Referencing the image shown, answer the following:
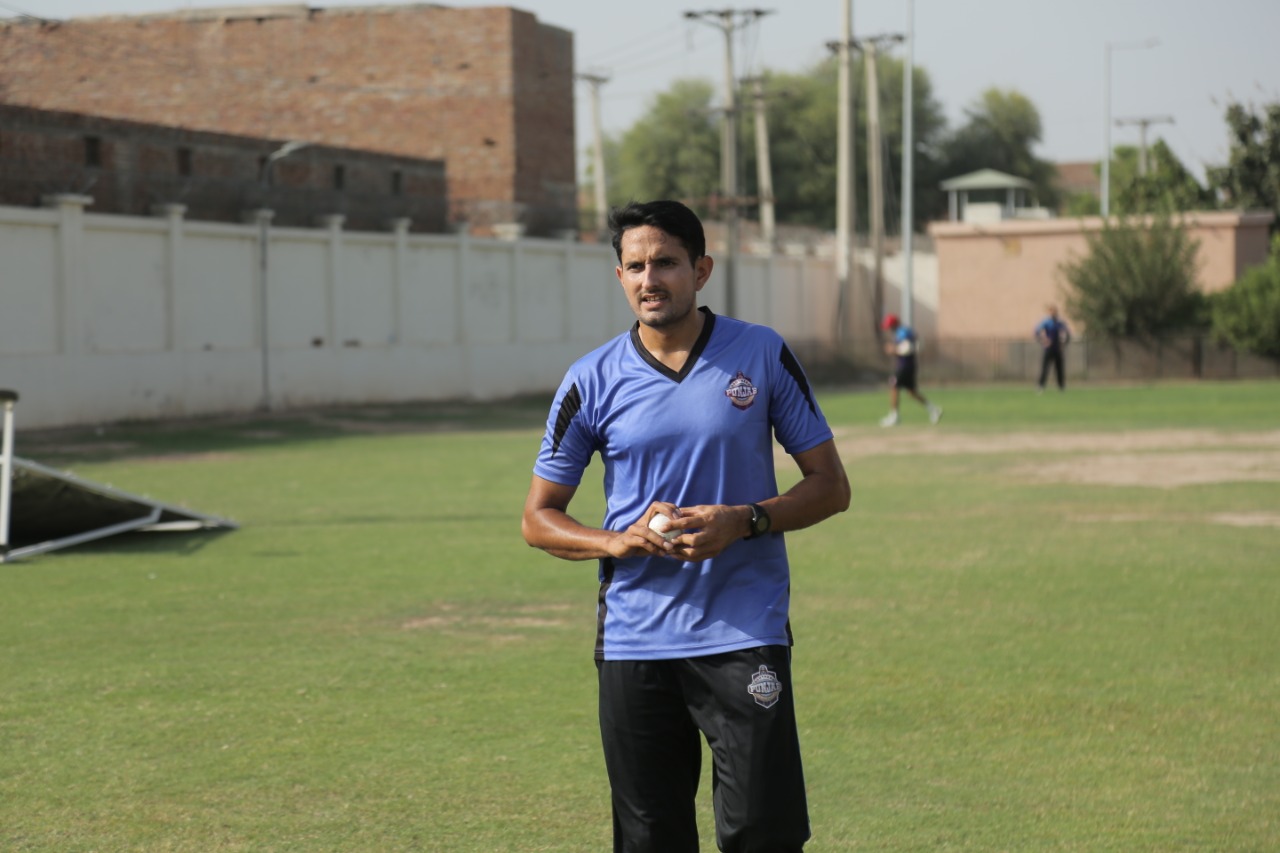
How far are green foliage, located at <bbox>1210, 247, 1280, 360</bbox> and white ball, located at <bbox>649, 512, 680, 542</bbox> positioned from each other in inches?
1740

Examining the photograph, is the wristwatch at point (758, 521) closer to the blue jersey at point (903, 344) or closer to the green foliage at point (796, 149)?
the blue jersey at point (903, 344)

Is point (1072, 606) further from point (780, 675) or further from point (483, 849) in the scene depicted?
point (780, 675)

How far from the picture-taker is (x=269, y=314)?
114 feet

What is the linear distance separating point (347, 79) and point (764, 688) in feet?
163

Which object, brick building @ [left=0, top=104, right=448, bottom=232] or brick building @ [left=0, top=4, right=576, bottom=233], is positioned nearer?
brick building @ [left=0, top=104, right=448, bottom=232]

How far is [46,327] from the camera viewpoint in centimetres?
2855

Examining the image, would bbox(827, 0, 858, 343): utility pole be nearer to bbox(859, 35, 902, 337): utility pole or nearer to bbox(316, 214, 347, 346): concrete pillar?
bbox(859, 35, 902, 337): utility pole

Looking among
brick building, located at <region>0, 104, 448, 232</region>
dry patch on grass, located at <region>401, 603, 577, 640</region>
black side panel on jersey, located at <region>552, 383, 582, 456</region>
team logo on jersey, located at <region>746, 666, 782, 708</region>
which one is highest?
brick building, located at <region>0, 104, 448, 232</region>

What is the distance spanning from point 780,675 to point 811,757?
9.24 feet

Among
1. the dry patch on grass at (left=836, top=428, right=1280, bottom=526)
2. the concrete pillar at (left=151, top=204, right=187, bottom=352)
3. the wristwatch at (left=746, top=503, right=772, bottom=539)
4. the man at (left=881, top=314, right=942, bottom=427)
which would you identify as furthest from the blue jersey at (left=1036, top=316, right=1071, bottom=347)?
the wristwatch at (left=746, top=503, right=772, bottom=539)

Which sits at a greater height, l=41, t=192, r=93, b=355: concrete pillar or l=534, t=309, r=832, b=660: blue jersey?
l=41, t=192, r=93, b=355: concrete pillar

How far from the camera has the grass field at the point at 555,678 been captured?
6.00 meters

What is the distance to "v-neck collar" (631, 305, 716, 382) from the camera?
4211 mm

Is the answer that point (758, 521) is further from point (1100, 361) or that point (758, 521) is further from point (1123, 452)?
point (1100, 361)
